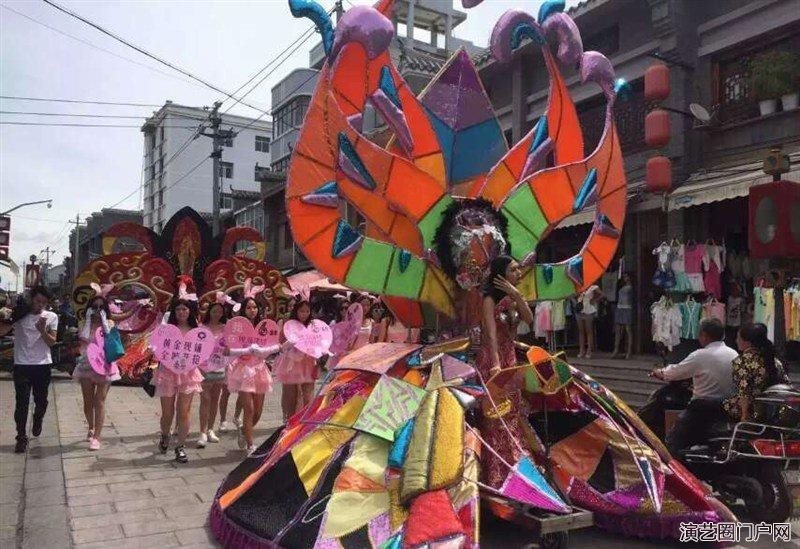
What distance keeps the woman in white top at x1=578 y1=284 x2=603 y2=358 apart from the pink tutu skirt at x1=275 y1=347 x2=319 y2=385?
5.65 metres

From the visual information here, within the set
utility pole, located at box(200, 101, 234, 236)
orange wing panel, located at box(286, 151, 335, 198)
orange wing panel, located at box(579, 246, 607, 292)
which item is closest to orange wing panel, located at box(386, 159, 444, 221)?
orange wing panel, located at box(286, 151, 335, 198)

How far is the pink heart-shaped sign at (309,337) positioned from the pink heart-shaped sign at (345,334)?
709mm

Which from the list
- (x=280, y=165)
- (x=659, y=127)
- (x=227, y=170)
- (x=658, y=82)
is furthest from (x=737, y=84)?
(x=227, y=170)

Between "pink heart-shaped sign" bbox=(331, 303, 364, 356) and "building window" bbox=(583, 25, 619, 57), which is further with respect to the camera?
"building window" bbox=(583, 25, 619, 57)

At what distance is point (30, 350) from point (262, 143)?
40.4 metres

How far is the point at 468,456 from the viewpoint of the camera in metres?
3.86

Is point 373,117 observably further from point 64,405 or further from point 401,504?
point 401,504

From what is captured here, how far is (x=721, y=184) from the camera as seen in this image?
9.09m

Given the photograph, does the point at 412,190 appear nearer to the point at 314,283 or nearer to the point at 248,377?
the point at 248,377

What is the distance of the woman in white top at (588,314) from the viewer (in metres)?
11.0

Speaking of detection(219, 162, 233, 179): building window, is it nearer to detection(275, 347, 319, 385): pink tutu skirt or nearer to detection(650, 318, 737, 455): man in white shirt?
detection(275, 347, 319, 385): pink tutu skirt

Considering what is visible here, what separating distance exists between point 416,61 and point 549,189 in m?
13.4

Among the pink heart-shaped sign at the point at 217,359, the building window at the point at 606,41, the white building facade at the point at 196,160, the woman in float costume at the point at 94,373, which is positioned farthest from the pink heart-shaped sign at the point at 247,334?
the white building facade at the point at 196,160

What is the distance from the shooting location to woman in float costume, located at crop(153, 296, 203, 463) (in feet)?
21.0
